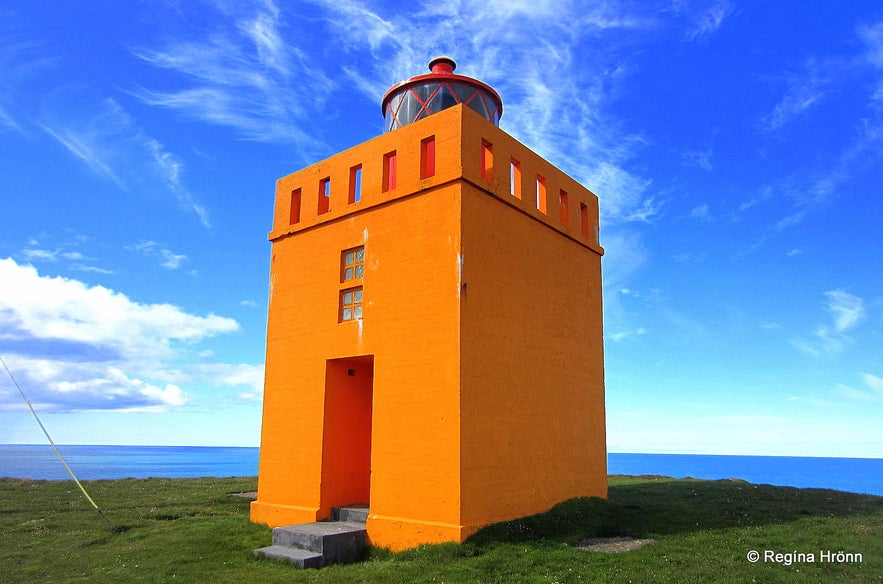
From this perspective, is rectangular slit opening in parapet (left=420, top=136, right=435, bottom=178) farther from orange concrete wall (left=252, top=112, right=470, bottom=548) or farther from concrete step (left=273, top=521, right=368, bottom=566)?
concrete step (left=273, top=521, right=368, bottom=566)

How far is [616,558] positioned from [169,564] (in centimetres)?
694

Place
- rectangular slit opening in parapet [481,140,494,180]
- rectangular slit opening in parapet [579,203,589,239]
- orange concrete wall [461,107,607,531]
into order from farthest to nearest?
rectangular slit opening in parapet [579,203,589,239] → rectangular slit opening in parapet [481,140,494,180] → orange concrete wall [461,107,607,531]

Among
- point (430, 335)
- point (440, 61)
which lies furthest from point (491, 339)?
point (440, 61)

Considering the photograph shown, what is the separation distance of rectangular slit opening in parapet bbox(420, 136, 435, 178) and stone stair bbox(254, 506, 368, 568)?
6.28 meters

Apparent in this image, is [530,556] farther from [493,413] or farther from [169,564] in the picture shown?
[169,564]

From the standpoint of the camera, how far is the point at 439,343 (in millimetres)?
9992

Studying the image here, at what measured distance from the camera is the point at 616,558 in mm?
8812

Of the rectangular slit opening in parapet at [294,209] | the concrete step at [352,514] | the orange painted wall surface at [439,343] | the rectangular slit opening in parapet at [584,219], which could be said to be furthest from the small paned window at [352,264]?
the rectangular slit opening in parapet at [584,219]

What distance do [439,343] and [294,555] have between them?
13.1ft

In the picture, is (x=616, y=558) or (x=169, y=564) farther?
(x=169, y=564)

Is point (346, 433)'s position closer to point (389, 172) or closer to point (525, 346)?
point (525, 346)

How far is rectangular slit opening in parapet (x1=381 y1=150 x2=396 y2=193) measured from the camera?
11.7 meters

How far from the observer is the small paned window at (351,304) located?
11.7 m

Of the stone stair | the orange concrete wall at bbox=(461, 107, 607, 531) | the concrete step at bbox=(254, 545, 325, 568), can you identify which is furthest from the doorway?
the orange concrete wall at bbox=(461, 107, 607, 531)
